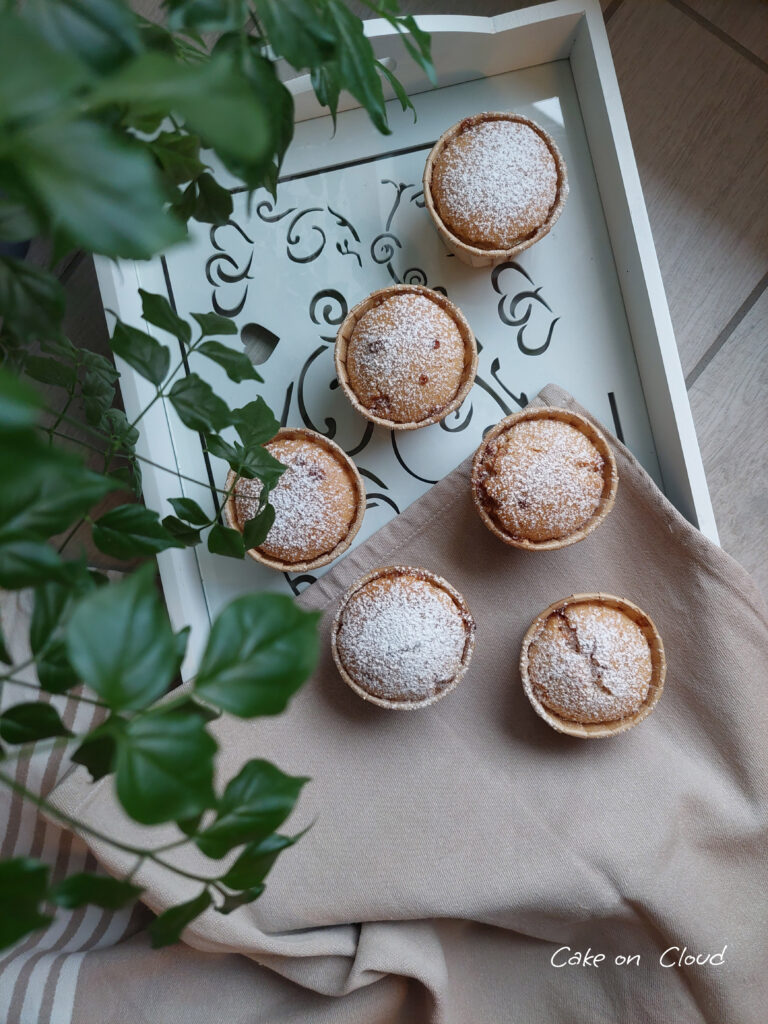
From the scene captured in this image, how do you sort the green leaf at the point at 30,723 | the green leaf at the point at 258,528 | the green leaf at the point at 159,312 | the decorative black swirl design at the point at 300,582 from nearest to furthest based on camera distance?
the green leaf at the point at 30,723 < the green leaf at the point at 159,312 < the green leaf at the point at 258,528 < the decorative black swirl design at the point at 300,582

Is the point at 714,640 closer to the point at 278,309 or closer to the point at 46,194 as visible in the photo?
the point at 278,309

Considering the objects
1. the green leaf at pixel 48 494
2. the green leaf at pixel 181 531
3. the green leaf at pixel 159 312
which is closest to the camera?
the green leaf at pixel 48 494

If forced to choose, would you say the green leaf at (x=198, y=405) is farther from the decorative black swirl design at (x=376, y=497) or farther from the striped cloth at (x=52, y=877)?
the striped cloth at (x=52, y=877)

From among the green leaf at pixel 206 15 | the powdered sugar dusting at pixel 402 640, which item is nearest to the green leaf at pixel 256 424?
the powdered sugar dusting at pixel 402 640

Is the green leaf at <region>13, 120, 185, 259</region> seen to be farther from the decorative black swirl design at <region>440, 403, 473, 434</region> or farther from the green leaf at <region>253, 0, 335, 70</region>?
the decorative black swirl design at <region>440, 403, 473, 434</region>

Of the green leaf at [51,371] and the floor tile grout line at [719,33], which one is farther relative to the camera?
the floor tile grout line at [719,33]

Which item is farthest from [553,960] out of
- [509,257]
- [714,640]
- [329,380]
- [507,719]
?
[509,257]

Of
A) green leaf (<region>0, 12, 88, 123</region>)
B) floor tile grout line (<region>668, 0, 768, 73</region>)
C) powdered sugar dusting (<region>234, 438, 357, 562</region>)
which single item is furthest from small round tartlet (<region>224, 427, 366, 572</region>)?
floor tile grout line (<region>668, 0, 768, 73</region>)
